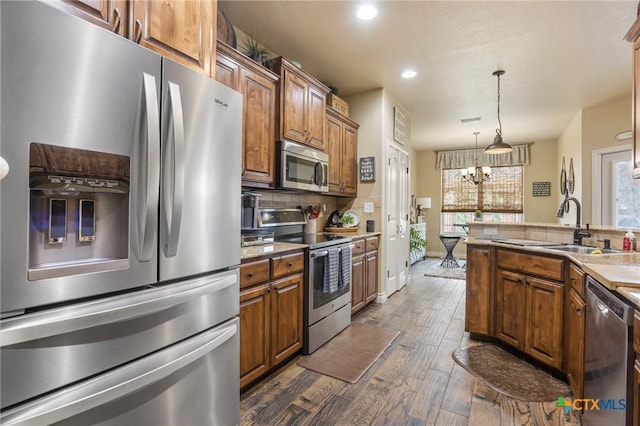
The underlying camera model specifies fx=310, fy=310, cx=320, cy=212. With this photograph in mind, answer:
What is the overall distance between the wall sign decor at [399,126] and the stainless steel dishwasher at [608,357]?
3.10 m

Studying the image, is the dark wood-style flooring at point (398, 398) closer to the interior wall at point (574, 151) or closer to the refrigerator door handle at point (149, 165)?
the refrigerator door handle at point (149, 165)

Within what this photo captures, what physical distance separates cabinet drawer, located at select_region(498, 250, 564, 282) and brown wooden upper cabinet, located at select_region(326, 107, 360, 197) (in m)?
1.81

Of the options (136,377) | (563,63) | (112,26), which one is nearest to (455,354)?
(136,377)

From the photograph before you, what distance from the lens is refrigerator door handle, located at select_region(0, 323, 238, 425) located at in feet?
2.72

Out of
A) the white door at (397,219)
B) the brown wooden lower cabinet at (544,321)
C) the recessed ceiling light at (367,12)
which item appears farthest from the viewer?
the white door at (397,219)

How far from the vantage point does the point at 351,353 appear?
2535 millimetres

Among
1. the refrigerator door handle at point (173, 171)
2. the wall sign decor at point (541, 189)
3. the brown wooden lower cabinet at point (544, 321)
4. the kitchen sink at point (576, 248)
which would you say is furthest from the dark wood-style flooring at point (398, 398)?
the wall sign decor at point (541, 189)

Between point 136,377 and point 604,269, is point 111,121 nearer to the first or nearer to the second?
point 136,377

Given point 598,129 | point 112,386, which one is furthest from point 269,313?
point 598,129

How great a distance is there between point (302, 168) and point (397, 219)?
2.00m

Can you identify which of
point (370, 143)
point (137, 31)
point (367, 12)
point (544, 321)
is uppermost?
point (367, 12)

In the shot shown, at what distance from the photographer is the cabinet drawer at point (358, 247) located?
3.25 m

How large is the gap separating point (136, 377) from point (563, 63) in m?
4.46

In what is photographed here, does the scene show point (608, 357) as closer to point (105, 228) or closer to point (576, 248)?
point (576, 248)
